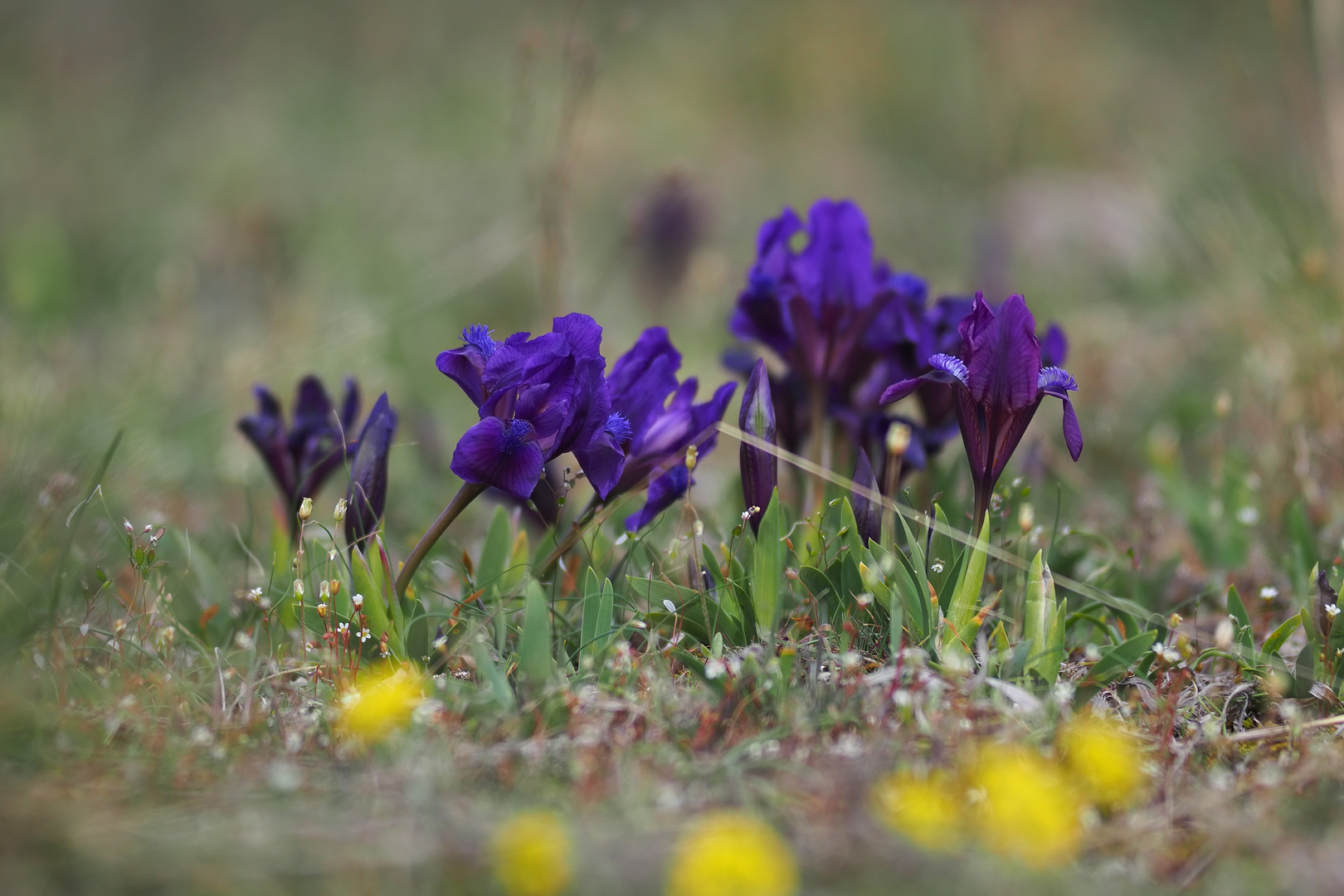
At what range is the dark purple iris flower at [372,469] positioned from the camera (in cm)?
207

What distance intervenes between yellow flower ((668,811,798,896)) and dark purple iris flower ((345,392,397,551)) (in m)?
1.10

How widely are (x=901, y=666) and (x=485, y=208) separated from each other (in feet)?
20.7

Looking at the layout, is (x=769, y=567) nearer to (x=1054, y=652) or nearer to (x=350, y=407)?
(x=1054, y=652)

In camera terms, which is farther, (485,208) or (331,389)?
(485,208)

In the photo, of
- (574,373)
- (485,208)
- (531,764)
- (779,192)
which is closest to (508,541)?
(574,373)

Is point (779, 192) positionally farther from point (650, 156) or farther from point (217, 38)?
point (217, 38)

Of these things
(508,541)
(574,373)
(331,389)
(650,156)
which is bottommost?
(508,541)

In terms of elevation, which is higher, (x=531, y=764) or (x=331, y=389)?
(x=331, y=389)

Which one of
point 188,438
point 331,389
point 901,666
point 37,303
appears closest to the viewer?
point 901,666

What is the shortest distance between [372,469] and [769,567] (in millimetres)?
831

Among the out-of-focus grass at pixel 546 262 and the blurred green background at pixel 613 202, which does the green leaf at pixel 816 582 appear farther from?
the blurred green background at pixel 613 202

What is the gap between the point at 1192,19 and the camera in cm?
1011

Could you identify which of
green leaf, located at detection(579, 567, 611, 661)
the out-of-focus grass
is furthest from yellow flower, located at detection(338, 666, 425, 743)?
green leaf, located at detection(579, 567, 611, 661)

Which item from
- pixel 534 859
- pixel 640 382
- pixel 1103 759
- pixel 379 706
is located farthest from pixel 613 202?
pixel 534 859
